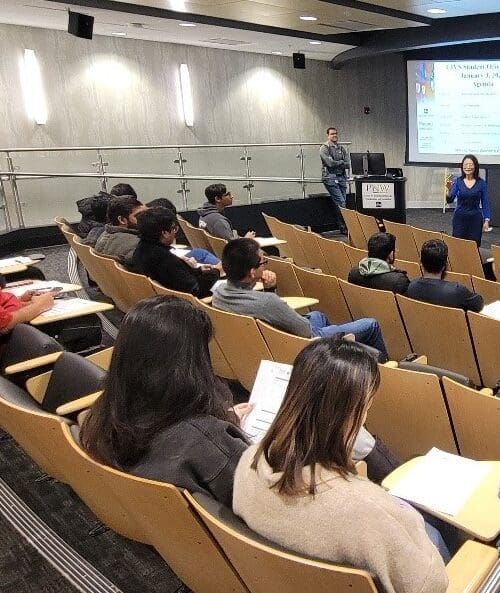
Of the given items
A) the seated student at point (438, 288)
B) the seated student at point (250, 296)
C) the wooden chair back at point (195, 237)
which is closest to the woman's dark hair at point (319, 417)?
the seated student at point (250, 296)

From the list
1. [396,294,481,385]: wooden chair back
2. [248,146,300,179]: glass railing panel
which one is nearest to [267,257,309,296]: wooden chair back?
[396,294,481,385]: wooden chair back

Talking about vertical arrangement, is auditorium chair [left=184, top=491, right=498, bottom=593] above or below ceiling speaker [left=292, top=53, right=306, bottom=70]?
below

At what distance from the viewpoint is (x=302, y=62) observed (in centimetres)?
1117

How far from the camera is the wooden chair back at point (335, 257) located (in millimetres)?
5289

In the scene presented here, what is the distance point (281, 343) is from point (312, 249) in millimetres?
3250

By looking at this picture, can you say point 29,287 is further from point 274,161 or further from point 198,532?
point 274,161

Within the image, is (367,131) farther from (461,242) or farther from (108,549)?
(108,549)

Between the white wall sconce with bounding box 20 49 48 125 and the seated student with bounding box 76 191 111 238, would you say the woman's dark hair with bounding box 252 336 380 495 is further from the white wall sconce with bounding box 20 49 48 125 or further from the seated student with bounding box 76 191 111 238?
the white wall sconce with bounding box 20 49 48 125

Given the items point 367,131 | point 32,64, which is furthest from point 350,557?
point 367,131

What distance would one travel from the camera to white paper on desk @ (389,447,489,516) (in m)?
1.61

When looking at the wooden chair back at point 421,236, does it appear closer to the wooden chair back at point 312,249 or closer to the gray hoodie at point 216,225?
the wooden chair back at point 312,249

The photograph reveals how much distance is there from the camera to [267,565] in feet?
3.98

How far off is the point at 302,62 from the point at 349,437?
10.9 metres

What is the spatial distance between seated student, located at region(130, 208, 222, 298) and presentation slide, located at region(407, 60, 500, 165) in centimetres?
653
